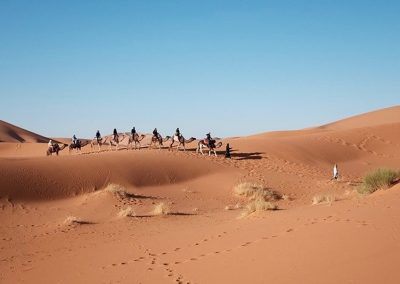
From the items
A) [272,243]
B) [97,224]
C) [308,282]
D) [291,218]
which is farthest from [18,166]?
[308,282]

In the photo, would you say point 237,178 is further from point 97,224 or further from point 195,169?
point 97,224

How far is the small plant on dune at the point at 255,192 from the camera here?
26.8 meters

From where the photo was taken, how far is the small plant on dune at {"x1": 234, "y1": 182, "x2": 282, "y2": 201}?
26834 millimetres

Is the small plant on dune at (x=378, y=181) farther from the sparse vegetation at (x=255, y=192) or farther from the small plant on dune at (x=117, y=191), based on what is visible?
the small plant on dune at (x=117, y=191)

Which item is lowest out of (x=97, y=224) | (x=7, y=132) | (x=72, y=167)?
(x=97, y=224)

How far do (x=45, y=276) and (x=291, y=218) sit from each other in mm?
6423

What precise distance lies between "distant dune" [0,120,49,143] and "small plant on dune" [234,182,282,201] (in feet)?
250

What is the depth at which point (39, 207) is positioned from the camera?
23.6 metres

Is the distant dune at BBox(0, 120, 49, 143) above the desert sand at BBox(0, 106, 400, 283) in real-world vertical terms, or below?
above

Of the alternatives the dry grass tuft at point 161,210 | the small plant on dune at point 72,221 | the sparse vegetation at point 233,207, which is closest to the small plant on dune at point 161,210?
the dry grass tuft at point 161,210

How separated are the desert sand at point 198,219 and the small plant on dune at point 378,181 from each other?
100 centimetres

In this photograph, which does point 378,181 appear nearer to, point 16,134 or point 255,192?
point 255,192

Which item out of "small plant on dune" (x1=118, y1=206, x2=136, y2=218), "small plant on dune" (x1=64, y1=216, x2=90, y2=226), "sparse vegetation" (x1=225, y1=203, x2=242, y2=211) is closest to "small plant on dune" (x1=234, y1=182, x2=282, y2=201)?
"sparse vegetation" (x1=225, y1=203, x2=242, y2=211)

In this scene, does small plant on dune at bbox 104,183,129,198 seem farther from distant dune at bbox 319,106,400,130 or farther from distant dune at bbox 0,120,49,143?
distant dune at bbox 0,120,49,143
